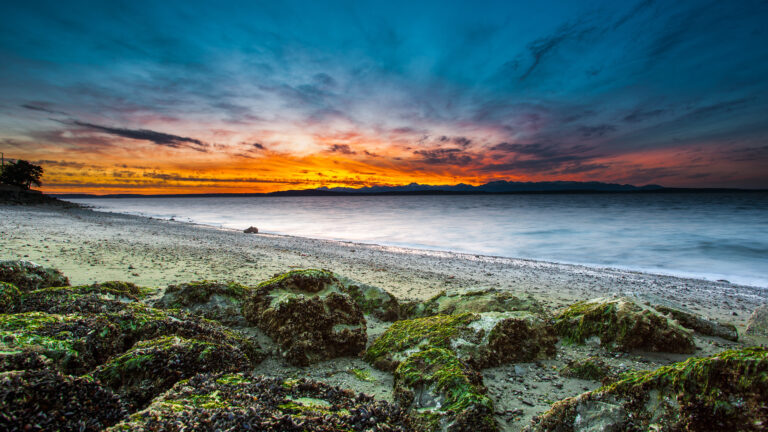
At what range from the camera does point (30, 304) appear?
162 inches

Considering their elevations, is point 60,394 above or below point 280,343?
above

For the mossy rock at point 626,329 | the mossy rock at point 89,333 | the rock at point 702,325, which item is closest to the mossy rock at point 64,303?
the mossy rock at point 89,333

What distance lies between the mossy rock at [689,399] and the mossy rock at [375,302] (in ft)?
12.8

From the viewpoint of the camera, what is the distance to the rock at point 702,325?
18.6ft

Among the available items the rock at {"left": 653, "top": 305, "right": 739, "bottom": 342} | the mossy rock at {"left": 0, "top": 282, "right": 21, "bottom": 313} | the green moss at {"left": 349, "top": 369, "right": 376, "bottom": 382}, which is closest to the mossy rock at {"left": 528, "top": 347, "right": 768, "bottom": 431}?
the green moss at {"left": 349, "top": 369, "right": 376, "bottom": 382}

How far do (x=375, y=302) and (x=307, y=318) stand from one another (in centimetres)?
211

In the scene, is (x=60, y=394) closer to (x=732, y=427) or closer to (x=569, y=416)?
(x=569, y=416)

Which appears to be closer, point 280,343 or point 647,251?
point 280,343

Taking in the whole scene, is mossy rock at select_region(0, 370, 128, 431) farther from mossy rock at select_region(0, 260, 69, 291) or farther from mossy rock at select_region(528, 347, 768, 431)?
mossy rock at select_region(0, 260, 69, 291)

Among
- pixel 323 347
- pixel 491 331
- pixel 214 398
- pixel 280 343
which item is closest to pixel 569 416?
pixel 491 331

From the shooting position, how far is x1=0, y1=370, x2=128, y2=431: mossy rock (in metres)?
1.76

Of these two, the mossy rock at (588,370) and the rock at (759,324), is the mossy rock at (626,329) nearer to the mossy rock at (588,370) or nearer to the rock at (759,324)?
the mossy rock at (588,370)

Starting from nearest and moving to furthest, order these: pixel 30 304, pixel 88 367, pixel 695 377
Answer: pixel 695 377 < pixel 88 367 < pixel 30 304

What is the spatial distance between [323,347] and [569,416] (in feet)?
9.68
